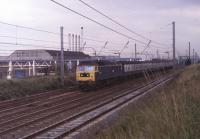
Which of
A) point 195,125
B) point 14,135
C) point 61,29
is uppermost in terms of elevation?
point 61,29

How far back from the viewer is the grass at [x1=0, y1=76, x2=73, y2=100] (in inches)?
1058

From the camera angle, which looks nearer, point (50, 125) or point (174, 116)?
point (174, 116)

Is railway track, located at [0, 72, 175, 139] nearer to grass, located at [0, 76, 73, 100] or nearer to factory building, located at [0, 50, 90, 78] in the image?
grass, located at [0, 76, 73, 100]

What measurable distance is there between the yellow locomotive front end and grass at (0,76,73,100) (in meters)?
2.64

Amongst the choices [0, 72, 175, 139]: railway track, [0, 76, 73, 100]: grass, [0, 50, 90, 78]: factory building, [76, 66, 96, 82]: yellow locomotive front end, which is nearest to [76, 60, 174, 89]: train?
[76, 66, 96, 82]: yellow locomotive front end

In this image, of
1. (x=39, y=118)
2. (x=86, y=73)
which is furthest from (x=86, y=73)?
(x=39, y=118)

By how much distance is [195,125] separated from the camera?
319 inches

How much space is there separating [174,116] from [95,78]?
79.2ft

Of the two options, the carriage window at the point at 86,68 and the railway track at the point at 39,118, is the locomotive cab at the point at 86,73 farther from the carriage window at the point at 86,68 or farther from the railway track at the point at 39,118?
the railway track at the point at 39,118

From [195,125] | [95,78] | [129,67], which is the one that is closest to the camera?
[195,125]

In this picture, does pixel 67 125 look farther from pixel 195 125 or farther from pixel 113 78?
pixel 113 78

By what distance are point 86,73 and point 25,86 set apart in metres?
5.61

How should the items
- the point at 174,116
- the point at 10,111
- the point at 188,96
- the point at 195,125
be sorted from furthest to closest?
the point at 10,111 < the point at 188,96 < the point at 174,116 < the point at 195,125

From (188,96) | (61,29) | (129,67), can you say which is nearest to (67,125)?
(188,96)
